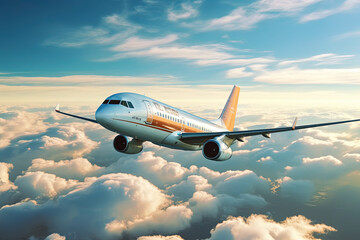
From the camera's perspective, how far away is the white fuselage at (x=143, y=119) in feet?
81.8

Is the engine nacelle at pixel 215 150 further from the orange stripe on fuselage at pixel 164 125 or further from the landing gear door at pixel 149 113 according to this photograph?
the landing gear door at pixel 149 113

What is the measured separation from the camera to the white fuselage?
81.8ft

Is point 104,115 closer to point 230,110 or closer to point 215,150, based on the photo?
point 215,150

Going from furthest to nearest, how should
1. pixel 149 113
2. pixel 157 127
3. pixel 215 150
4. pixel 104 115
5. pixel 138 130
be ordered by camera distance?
1. pixel 215 150
2. pixel 157 127
3. pixel 149 113
4. pixel 138 130
5. pixel 104 115

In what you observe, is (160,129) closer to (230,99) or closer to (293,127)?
(293,127)

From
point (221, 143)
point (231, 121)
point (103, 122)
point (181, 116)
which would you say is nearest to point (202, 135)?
point (221, 143)

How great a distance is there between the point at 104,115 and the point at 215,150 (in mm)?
13681

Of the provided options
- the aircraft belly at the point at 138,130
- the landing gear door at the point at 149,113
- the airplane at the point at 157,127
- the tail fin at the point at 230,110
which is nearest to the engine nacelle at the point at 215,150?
the airplane at the point at 157,127

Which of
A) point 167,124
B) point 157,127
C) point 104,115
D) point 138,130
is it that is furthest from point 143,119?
point 104,115

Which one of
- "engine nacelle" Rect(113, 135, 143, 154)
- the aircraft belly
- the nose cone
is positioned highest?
the nose cone

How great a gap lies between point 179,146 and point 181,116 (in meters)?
4.18

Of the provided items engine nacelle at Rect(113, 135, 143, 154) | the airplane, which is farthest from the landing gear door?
engine nacelle at Rect(113, 135, 143, 154)

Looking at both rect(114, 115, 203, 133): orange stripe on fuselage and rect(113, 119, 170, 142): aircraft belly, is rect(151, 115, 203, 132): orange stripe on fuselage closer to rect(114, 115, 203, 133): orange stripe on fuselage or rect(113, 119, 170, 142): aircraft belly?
rect(114, 115, 203, 133): orange stripe on fuselage

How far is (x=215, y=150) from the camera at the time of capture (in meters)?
30.0
